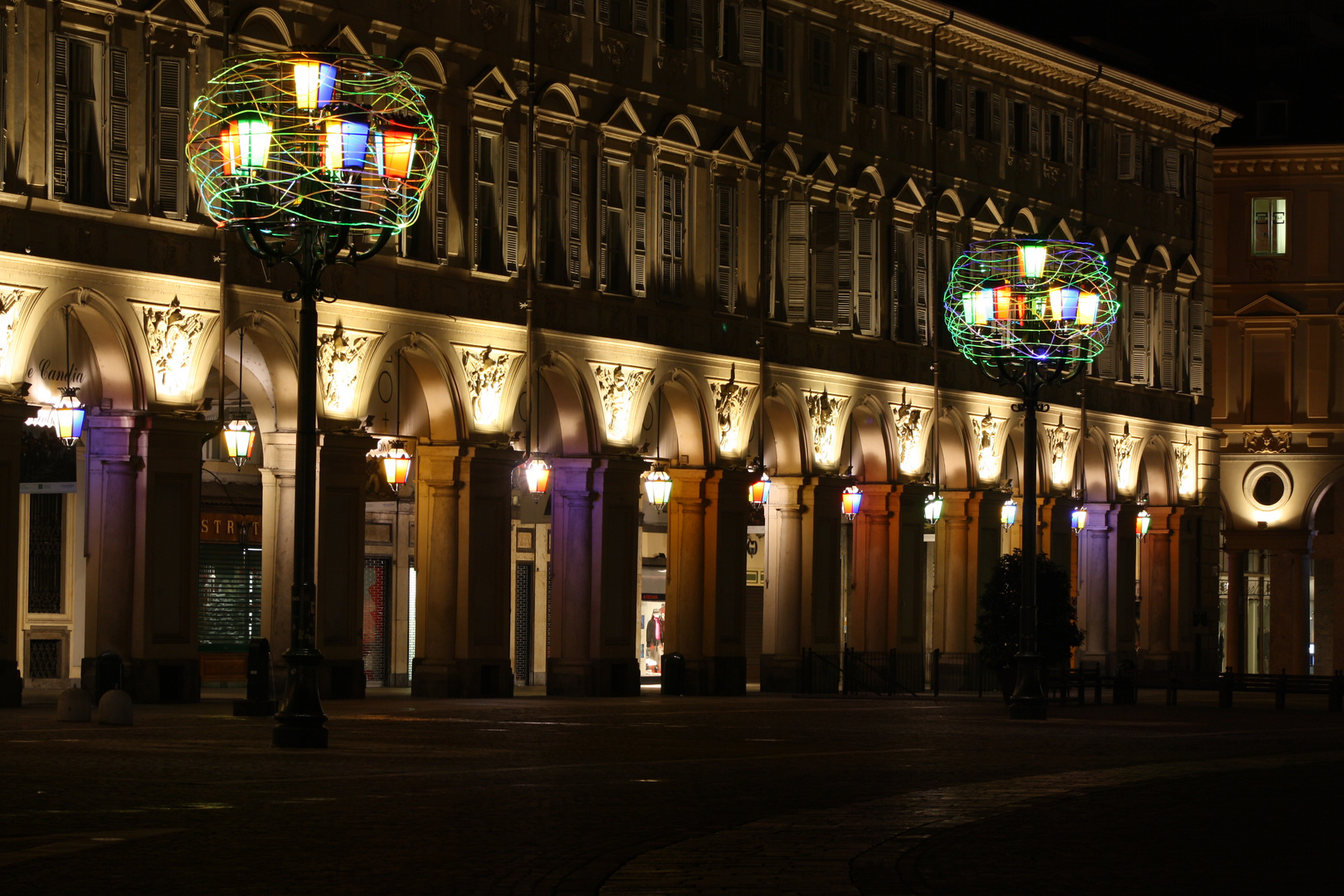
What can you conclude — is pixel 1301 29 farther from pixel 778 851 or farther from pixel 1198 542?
pixel 778 851

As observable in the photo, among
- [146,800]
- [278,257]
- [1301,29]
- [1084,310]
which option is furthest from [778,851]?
[1301,29]

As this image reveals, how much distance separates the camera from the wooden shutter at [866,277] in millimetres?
47781

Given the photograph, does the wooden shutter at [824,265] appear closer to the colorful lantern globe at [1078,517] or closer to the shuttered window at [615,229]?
the shuttered window at [615,229]

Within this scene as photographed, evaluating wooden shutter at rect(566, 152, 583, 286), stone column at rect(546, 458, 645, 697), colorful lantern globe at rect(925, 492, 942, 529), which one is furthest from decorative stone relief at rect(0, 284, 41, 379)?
colorful lantern globe at rect(925, 492, 942, 529)

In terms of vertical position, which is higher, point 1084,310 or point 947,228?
point 947,228

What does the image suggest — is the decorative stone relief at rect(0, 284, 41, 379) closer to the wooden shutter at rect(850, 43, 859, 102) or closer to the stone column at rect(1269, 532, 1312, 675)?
the wooden shutter at rect(850, 43, 859, 102)

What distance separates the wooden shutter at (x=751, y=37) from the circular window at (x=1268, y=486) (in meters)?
26.1

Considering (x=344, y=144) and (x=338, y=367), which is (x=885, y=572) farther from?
(x=344, y=144)

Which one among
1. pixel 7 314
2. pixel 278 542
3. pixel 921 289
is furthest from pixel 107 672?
pixel 921 289

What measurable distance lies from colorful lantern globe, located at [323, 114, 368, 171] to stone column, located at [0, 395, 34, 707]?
9036 millimetres

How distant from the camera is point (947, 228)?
167 feet

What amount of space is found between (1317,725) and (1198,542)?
27418 mm

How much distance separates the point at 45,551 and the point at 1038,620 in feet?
53.0

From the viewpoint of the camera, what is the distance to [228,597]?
133ft
